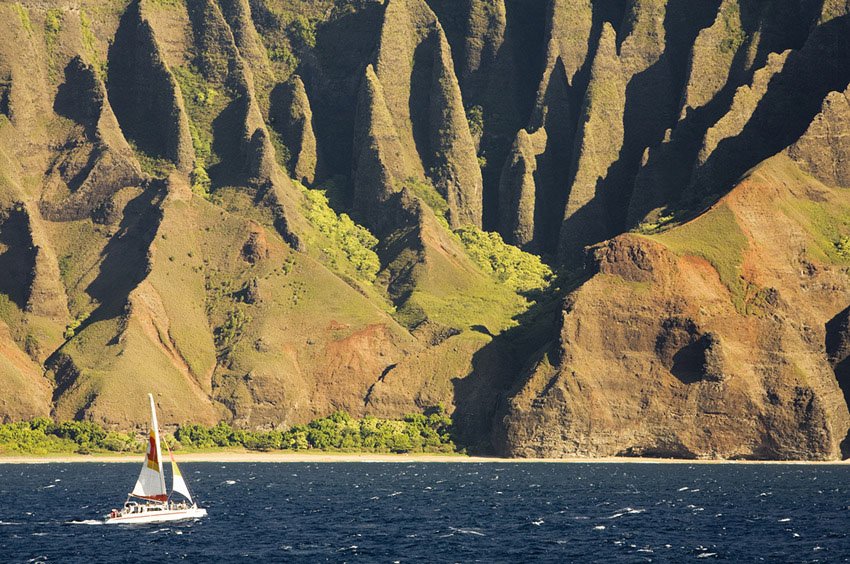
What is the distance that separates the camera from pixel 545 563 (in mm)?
139250

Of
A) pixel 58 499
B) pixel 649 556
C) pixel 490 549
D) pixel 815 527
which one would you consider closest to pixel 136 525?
pixel 58 499

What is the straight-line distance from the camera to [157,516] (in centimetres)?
16975

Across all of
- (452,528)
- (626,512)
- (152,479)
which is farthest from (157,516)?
(626,512)

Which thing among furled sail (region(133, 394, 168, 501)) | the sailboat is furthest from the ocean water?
furled sail (region(133, 394, 168, 501))

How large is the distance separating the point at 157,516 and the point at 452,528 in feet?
94.3

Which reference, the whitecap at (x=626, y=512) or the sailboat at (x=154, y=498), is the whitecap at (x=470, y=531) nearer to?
the whitecap at (x=626, y=512)

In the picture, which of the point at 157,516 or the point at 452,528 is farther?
the point at 157,516

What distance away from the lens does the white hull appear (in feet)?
552

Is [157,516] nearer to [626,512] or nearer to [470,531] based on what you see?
[470,531]

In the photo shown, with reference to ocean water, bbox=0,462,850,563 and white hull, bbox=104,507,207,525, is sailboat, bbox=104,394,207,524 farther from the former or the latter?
ocean water, bbox=0,462,850,563

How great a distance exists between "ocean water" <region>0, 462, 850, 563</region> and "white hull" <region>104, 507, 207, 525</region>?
1340 mm

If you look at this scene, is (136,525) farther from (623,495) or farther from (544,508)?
(623,495)

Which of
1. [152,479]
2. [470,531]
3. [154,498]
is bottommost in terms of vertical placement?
[470,531]

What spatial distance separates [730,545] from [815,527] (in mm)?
14044
